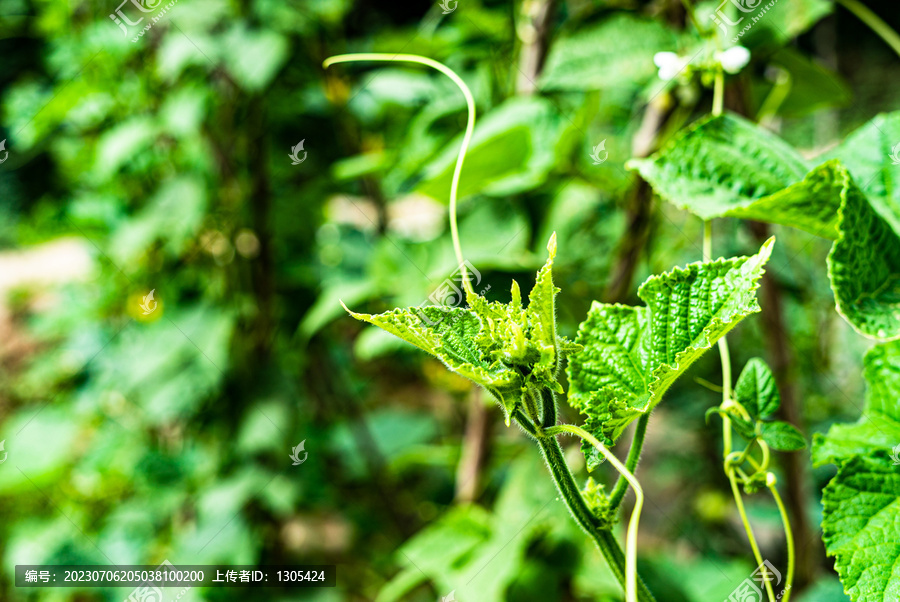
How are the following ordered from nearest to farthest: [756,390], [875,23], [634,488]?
[634,488] < [756,390] < [875,23]

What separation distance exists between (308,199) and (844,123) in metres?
1.31

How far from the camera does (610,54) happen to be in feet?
1.75

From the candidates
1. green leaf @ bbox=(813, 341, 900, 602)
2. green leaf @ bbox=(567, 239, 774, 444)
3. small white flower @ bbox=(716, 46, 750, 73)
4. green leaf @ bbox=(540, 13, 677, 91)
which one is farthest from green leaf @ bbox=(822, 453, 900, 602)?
green leaf @ bbox=(540, 13, 677, 91)

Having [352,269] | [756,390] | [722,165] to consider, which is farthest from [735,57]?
[352,269]

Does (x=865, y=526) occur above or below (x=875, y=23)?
below

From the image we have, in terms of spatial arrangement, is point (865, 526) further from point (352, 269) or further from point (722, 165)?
point (352, 269)

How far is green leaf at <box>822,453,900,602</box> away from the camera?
0.87 feet

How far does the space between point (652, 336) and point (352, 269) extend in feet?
2.57

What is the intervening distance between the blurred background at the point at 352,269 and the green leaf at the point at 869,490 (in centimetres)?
27

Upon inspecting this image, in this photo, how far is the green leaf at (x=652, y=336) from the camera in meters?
0.24

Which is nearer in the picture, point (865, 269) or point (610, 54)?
point (865, 269)

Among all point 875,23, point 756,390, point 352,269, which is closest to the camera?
point 756,390

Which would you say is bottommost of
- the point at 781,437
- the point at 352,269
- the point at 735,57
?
the point at 352,269

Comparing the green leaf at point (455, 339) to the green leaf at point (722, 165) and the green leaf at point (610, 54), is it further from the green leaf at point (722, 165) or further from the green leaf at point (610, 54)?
the green leaf at point (610, 54)
